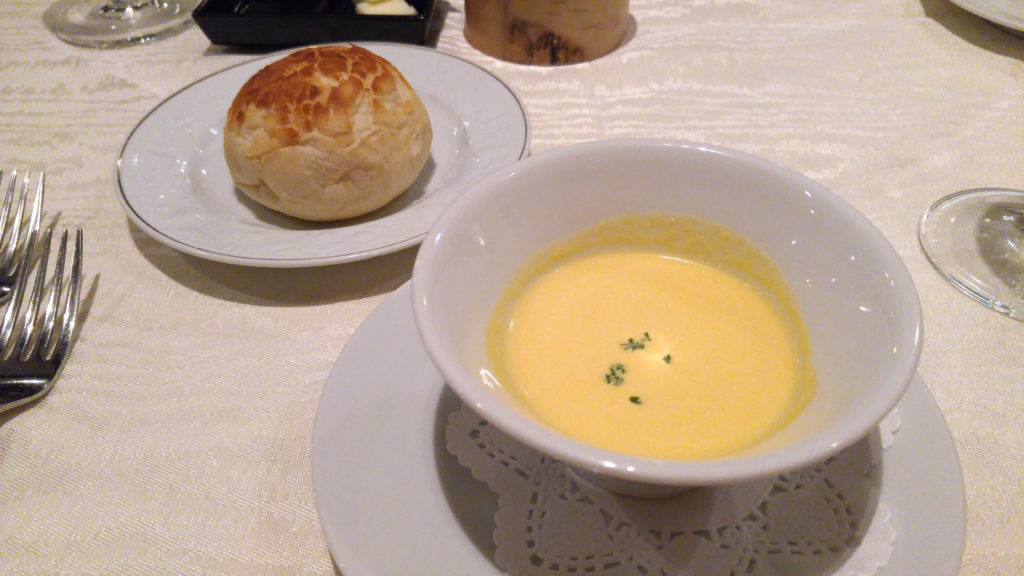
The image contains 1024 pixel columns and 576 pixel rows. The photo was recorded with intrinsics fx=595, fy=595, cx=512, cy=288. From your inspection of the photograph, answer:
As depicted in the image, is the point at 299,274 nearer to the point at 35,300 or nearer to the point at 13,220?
the point at 35,300

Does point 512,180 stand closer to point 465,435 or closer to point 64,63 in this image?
point 465,435

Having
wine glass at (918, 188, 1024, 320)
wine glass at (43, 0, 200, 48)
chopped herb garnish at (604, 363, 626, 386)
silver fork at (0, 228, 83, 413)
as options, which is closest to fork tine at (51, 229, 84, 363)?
silver fork at (0, 228, 83, 413)

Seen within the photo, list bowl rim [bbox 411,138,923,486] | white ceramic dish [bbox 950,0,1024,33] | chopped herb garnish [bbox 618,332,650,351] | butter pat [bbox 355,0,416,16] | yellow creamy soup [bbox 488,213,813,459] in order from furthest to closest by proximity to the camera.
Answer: butter pat [bbox 355,0,416,16] → white ceramic dish [bbox 950,0,1024,33] → chopped herb garnish [bbox 618,332,650,351] → yellow creamy soup [bbox 488,213,813,459] → bowl rim [bbox 411,138,923,486]

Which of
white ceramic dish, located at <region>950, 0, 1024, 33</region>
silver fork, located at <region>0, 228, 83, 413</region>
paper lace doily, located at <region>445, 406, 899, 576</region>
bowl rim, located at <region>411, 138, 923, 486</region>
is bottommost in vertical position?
silver fork, located at <region>0, 228, 83, 413</region>

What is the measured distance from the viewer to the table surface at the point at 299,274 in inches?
29.4

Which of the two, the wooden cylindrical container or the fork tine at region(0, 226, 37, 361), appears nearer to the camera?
the fork tine at region(0, 226, 37, 361)

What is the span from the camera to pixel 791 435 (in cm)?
60

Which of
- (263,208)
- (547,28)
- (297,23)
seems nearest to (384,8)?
Result: (297,23)

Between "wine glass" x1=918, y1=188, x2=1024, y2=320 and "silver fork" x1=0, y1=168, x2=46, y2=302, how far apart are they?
164 centimetres

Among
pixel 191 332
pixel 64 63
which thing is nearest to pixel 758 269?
pixel 191 332

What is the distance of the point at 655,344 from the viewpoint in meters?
0.83

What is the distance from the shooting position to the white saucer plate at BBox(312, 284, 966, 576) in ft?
2.01

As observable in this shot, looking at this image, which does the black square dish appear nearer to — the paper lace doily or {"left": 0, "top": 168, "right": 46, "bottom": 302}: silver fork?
{"left": 0, "top": 168, "right": 46, "bottom": 302}: silver fork

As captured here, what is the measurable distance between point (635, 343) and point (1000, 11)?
1.65 meters
